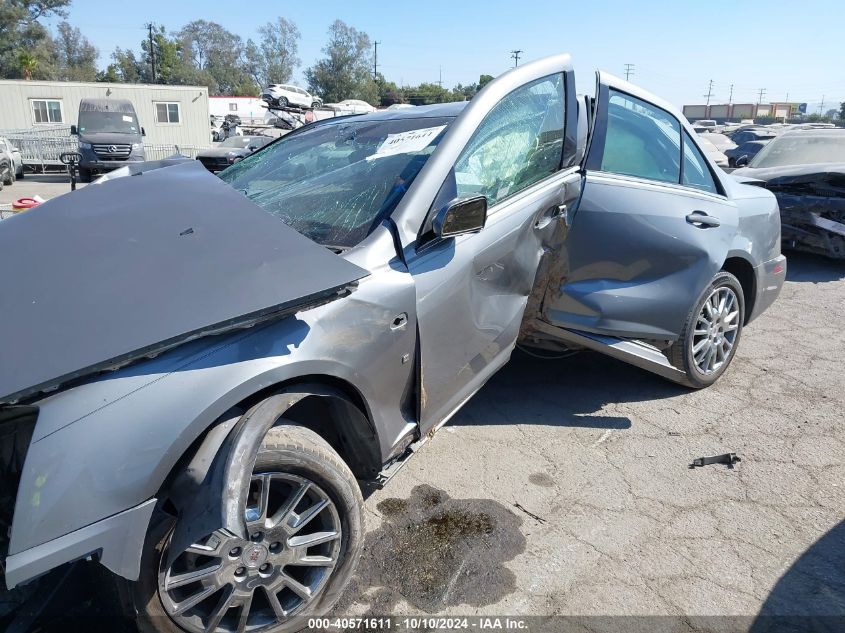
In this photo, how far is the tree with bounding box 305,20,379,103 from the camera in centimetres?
7325

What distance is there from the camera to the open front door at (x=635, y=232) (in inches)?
133

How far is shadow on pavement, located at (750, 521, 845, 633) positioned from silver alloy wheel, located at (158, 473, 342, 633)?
1593mm

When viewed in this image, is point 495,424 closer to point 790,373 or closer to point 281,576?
point 281,576

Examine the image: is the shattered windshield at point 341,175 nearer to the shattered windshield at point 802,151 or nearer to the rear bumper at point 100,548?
the rear bumper at point 100,548

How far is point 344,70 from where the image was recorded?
7444cm

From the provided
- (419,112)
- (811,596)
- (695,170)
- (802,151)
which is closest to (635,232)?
(695,170)

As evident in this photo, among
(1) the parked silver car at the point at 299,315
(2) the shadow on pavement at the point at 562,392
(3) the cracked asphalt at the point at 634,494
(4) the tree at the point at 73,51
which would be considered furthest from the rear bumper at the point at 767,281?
(4) the tree at the point at 73,51

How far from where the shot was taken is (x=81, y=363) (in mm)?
1691

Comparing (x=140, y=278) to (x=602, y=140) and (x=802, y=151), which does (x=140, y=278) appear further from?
(x=802, y=151)

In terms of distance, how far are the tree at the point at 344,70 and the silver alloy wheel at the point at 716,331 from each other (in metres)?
→ 73.4

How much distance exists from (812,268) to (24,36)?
225 ft

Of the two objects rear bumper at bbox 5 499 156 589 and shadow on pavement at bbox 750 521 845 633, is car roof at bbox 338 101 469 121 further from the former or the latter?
shadow on pavement at bbox 750 521 845 633

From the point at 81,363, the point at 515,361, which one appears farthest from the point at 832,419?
the point at 81,363

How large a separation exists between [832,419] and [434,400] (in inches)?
106
